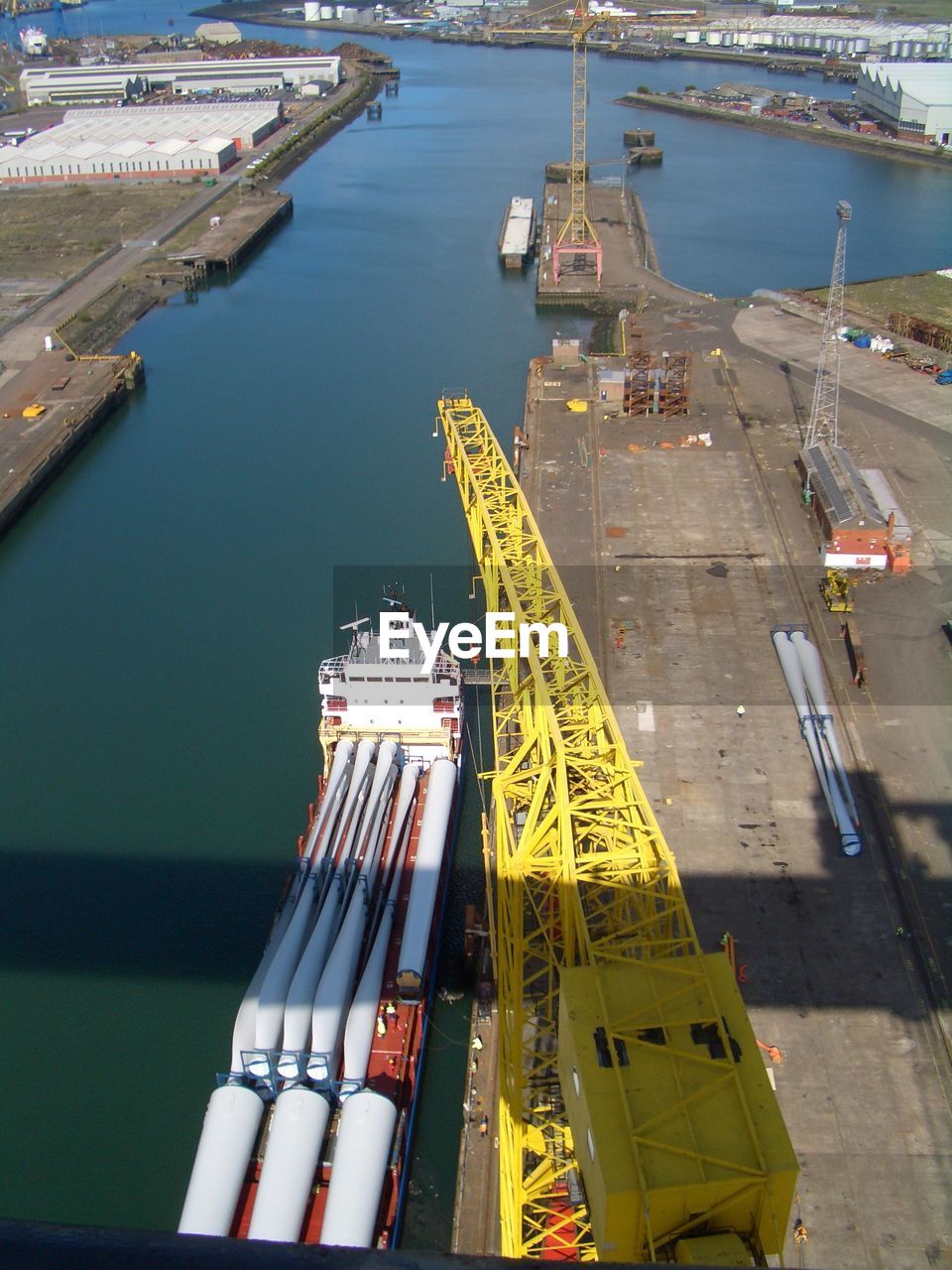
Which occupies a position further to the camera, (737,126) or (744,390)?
(737,126)

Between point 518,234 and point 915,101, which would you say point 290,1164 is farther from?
point 915,101

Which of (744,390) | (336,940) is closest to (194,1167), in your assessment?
(336,940)

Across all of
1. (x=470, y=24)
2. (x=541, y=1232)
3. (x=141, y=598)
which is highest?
(x=470, y=24)

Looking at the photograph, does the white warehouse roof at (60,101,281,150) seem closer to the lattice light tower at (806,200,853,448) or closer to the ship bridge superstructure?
the lattice light tower at (806,200,853,448)

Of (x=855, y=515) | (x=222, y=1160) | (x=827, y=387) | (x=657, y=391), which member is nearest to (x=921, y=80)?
(x=827, y=387)

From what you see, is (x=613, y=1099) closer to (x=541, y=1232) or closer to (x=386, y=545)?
(x=541, y=1232)

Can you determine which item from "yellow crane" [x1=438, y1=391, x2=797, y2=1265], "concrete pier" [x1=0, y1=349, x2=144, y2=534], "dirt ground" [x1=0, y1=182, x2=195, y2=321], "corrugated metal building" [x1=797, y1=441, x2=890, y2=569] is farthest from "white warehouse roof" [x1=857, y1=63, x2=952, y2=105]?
"yellow crane" [x1=438, y1=391, x2=797, y2=1265]

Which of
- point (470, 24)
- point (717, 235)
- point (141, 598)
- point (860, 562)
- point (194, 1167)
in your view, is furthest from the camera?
point (470, 24)
